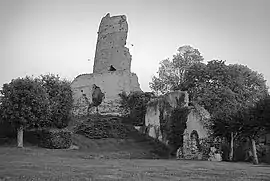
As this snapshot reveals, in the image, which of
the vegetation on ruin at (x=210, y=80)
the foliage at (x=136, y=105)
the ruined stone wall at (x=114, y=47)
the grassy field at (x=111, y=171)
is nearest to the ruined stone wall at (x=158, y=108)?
the vegetation on ruin at (x=210, y=80)

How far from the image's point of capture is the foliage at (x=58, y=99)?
34.2 metres

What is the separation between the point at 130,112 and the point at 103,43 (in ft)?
52.8

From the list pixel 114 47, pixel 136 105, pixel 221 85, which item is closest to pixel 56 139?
pixel 136 105

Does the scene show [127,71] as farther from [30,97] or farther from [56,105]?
[30,97]

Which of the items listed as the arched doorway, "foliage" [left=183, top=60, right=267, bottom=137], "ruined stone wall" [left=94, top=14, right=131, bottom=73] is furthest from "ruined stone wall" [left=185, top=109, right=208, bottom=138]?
"ruined stone wall" [left=94, top=14, right=131, bottom=73]

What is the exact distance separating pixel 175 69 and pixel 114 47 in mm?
11335

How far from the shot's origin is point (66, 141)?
30547 mm

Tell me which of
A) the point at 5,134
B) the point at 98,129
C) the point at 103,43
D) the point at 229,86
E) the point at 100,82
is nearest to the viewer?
the point at 5,134

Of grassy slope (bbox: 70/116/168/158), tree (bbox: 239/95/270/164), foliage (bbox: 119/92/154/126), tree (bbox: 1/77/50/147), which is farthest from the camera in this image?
foliage (bbox: 119/92/154/126)

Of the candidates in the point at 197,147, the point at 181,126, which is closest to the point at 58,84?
the point at 181,126

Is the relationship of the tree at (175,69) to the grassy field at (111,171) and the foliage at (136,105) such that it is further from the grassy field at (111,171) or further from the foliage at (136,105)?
the grassy field at (111,171)

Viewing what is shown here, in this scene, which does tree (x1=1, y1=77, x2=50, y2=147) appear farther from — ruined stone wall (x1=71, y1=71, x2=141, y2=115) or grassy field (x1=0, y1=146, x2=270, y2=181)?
ruined stone wall (x1=71, y1=71, x2=141, y2=115)

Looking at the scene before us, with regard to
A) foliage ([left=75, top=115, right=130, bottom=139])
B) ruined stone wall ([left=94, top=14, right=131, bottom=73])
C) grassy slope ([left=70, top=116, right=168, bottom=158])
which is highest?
ruined stone wall ([left=94, top=14, right=131, bottom=73])

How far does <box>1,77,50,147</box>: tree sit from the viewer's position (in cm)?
2953
